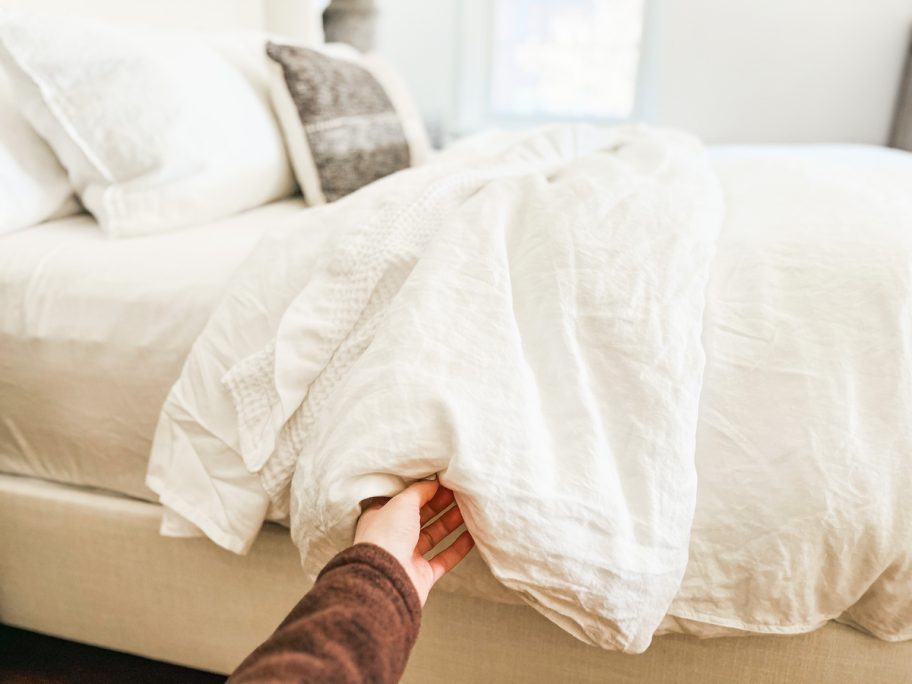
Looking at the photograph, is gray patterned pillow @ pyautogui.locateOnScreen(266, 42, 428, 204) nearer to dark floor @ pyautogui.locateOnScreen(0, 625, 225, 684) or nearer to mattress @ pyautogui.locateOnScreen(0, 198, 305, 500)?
mattress @ pyautogui.locateOnScreen(0, 198, 305, 500)

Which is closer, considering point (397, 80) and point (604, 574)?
point (604, 574)

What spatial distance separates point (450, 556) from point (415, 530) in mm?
76

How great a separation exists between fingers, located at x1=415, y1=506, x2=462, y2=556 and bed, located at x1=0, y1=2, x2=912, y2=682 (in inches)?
6.9

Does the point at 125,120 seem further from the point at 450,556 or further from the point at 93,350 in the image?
the point at 450,556

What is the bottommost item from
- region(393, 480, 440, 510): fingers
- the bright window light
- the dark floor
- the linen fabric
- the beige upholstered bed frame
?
the dark floor

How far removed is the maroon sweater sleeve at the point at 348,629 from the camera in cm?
43

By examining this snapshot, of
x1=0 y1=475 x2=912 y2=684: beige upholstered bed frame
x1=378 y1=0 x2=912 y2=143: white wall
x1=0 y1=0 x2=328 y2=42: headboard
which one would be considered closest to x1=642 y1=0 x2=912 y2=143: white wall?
x1=378 y1=0 x2=912 y2=143: white wall

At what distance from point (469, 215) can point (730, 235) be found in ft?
1.04

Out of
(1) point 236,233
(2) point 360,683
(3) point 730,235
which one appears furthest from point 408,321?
(1) point 236,233

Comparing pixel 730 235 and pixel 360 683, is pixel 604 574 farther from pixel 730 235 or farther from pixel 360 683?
pixel 730 235

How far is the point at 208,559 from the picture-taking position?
0.89m

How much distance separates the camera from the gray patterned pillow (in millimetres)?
1376

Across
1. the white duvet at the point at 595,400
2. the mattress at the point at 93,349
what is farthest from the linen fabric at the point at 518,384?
the mattress at the point at 93,349

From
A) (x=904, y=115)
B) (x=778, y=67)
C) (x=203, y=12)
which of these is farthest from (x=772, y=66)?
(x=203, y=12)
